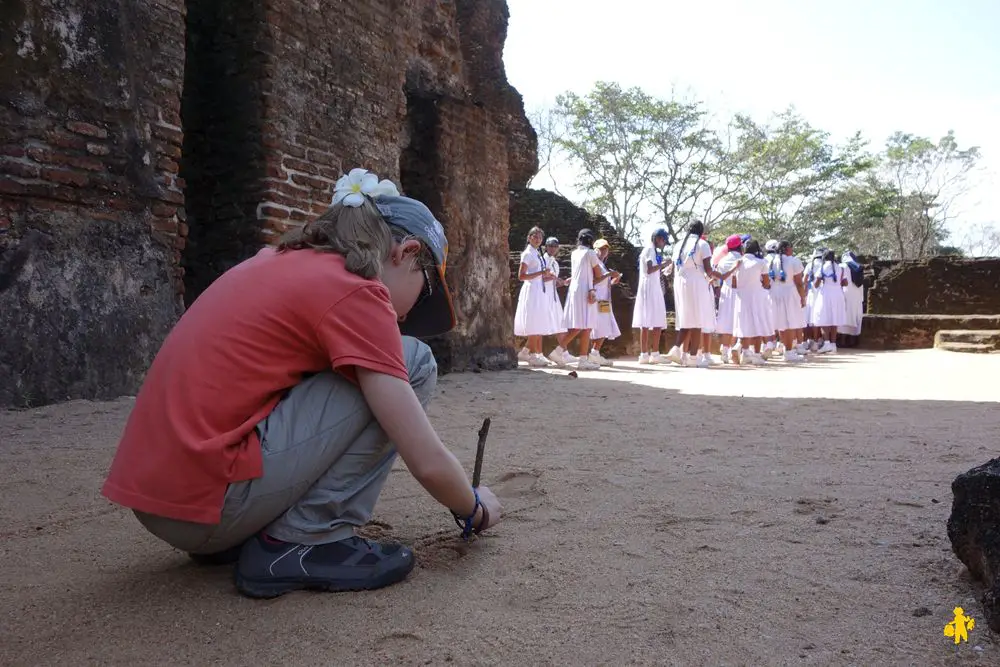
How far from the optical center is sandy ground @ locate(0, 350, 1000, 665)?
Result: 4.85 ft

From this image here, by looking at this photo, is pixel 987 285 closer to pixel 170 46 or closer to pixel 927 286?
pixel 927 286

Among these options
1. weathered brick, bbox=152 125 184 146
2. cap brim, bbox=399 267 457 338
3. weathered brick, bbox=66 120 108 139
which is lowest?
cap brim, bbox=399 267 457 338

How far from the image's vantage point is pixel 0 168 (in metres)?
3.56

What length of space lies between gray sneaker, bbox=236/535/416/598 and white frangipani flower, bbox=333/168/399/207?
770 mm

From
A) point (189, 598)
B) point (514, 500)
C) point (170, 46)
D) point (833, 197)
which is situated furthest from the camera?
point (833, 197)

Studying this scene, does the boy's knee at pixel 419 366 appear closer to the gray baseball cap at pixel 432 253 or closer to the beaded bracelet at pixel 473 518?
the gray baseball cap at pixel 432 253

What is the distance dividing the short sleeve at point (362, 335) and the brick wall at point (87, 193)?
2730 mm

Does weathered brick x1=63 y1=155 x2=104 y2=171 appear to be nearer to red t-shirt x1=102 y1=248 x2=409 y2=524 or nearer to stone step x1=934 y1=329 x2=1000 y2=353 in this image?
red t-shirt x1=102 y1=248 x2=409 y2=524

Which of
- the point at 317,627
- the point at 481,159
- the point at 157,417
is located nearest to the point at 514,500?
the point at 317,627

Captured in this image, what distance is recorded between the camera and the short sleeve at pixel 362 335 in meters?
1.58

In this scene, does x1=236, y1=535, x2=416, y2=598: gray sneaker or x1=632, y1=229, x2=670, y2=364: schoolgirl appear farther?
x1=632, y1=229, x2=670, y2=364: schoolgirl

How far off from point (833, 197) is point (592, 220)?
46.9ft

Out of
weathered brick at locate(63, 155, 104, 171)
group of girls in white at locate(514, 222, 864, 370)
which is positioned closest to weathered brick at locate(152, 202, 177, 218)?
weathered brick at locate(63, 155, 104, 171)

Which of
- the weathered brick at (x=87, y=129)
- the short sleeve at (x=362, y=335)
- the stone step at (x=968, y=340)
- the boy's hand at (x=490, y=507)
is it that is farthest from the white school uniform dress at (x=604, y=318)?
the short sleeve at (x=362, y=335)
